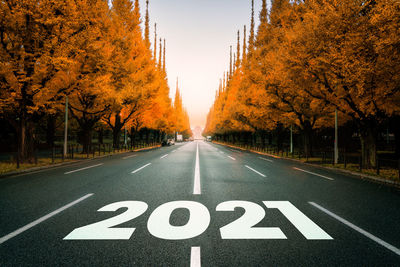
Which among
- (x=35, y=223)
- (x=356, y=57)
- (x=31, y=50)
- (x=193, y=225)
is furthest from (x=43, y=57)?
(x=356, y=57)

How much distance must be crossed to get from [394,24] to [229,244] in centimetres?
1052

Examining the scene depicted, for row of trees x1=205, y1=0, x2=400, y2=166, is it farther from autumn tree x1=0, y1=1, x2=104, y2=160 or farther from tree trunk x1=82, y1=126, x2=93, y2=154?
tree trunk x1=82, y1=126, x2=93, y2=154

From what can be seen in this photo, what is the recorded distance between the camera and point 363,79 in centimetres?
1028

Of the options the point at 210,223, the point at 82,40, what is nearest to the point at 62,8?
the point at 82,40

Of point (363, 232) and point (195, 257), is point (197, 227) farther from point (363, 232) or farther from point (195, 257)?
point (363, 232)

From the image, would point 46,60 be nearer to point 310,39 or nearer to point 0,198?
point 0,198

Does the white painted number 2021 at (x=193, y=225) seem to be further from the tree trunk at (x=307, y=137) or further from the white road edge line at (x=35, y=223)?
the tree trunk at (x=307, y=137)

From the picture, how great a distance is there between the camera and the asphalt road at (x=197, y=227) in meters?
3.12

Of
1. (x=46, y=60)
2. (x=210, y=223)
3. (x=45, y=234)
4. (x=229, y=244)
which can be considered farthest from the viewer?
(x=46, y=60)

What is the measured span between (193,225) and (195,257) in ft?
3.65

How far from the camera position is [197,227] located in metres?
4.11

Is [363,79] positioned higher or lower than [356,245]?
higher

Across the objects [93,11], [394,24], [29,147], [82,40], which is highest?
[93,11]

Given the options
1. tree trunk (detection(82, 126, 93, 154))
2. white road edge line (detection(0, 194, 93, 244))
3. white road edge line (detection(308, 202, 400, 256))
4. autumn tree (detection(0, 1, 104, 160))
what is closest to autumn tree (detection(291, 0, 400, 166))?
white road edge line (detection(308, 202, 400, 256))
